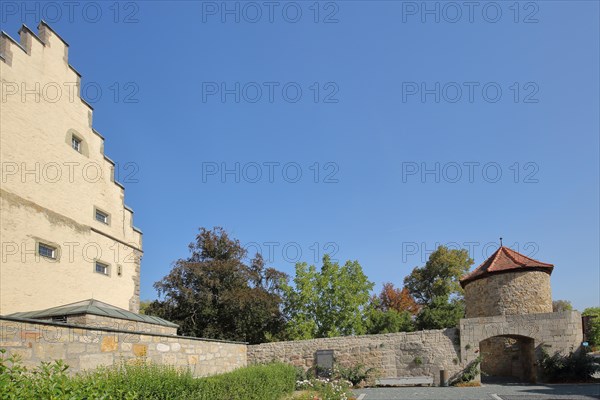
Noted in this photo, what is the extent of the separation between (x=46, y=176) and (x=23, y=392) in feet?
45.8

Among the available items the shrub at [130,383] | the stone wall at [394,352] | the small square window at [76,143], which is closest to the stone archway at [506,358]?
the stone wall at [394,352]

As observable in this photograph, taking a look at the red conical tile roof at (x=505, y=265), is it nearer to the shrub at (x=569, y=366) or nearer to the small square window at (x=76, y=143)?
the shrub at (x=569, y=366)

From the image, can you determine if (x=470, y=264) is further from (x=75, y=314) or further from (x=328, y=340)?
(x=75, y=314)

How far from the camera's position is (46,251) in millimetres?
15992

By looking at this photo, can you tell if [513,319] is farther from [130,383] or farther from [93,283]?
[130,383]

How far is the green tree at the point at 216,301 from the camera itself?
30.6 metres

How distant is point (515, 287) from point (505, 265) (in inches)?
46.9

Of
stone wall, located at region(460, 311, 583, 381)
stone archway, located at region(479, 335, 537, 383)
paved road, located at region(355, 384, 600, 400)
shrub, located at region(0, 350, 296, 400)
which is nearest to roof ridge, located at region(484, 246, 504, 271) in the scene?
stone wall, located at region(460, 311, 583, 381)

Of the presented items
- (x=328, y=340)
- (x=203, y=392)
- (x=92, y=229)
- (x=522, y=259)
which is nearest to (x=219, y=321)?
(x=328, y=340)

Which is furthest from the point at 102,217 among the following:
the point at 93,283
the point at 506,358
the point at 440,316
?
the point at 440,316

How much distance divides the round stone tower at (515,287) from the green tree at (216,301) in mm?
13743

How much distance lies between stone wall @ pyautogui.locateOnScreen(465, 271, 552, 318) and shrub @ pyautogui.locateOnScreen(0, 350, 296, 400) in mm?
14493

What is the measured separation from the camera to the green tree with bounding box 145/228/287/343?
30.6m

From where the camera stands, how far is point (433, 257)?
49.2 metres
